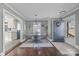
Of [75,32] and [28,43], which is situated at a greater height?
[75,32]

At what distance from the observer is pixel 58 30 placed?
12.6 feet

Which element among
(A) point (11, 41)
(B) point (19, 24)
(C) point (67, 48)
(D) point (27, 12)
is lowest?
(C) point (67, 48)

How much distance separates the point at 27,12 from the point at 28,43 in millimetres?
1137

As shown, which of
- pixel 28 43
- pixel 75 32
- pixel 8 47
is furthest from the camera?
pixel 28 43

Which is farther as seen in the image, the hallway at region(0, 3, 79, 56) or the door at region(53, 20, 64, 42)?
the door at region(53, 20, 64, 42)

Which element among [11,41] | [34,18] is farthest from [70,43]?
[11,41]

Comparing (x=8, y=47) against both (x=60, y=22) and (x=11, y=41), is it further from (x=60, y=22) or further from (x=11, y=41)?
(x=60, y=22)

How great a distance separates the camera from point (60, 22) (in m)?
3.68

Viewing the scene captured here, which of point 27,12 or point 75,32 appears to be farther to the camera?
point 27,12

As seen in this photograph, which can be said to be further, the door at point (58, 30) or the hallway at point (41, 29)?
the door at point (58, 30)

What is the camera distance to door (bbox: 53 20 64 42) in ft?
12.2

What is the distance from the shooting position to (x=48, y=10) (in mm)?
3633

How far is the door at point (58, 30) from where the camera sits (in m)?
3.71

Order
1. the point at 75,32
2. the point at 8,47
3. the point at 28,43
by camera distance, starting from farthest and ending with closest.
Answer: the point at 28,43
the point at 8,47
the point at 75,32
